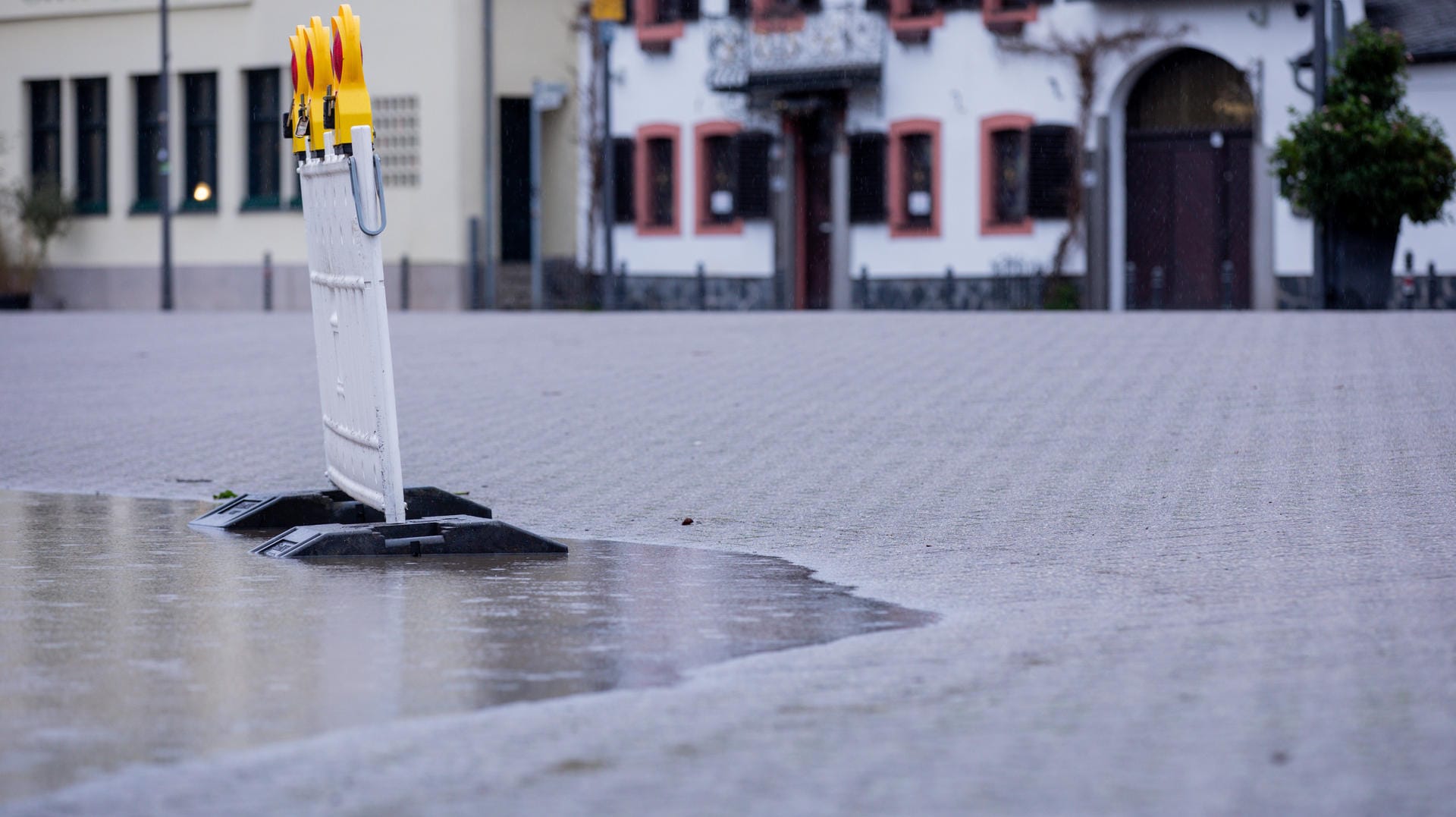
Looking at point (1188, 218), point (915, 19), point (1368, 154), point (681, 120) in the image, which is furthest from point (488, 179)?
point (1368, 154)

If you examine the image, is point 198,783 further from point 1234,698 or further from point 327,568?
point 327,568

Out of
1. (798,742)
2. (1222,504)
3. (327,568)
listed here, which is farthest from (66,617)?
(1222,504)

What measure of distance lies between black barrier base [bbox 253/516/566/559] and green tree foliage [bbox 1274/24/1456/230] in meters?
20.0

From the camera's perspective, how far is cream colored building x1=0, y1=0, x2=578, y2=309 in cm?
4053

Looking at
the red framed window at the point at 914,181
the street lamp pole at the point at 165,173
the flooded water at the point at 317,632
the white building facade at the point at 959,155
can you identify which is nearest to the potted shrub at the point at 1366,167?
the white building facade at the point at 959,155

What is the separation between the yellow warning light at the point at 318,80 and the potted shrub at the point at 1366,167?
787 inches

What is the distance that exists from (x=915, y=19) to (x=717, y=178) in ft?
15.7

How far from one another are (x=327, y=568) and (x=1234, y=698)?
3734mm

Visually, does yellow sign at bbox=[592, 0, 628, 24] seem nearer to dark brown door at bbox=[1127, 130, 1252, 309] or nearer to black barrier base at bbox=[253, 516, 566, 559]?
dark brown door at bbox=[1127, 130, 1252, 309]

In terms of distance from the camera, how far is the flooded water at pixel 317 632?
5082 mm

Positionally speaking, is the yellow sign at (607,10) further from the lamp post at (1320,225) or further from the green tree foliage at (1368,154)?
the green tree foliage at (1368,154)

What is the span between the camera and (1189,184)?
35.6 metres

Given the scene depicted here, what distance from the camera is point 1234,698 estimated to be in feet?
16.6

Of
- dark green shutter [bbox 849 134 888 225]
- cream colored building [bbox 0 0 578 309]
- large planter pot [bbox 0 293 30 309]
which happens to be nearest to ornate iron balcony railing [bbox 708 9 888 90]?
dark green shutter [bbox 849 134 888 225]
